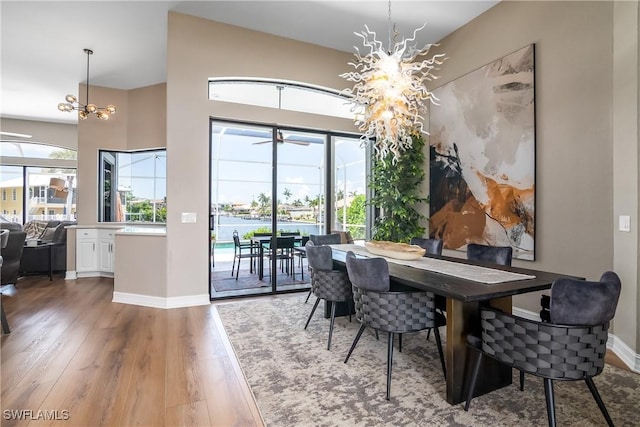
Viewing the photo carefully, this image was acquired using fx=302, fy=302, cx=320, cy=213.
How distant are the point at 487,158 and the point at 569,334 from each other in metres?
2.76

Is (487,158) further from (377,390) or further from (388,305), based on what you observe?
(377,390)

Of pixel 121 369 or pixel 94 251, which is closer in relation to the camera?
pixel 121 369

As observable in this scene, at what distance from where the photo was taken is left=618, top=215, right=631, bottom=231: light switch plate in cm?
243

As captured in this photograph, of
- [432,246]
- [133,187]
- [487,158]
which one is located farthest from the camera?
[133,187]

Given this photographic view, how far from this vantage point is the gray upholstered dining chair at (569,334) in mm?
1442

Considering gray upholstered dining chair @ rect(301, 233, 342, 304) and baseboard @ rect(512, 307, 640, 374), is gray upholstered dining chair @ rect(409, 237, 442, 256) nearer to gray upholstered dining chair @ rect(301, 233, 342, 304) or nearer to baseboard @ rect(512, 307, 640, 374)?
gray upholstered dining chair @ rect(301, 233, 342, 304)

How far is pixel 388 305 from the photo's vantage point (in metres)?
2.07

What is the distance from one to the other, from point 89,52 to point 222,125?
2505mm

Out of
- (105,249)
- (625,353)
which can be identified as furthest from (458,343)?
(105,249)

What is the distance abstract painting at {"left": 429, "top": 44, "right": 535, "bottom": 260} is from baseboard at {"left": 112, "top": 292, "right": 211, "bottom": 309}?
11.4 ft

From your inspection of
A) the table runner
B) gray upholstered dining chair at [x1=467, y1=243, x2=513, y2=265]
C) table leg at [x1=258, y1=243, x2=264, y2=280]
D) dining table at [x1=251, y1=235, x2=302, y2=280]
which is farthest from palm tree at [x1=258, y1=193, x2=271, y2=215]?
gray upholstered dining chair at [x1=467, y1=243, x2=513, y2=265]

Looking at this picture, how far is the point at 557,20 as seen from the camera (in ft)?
10.0

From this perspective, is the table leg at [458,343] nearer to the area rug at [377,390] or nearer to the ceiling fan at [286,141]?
the area rug at [377,390]

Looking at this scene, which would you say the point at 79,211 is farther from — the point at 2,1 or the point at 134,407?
the point at 134,407
